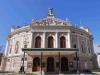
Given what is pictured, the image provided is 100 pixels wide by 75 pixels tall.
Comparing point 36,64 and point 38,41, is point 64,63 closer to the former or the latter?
point 36,64

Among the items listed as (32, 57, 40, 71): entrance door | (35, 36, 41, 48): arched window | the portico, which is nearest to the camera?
the portico

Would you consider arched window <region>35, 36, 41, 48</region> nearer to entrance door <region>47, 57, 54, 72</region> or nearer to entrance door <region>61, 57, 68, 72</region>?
entrance door <region>47, 57, 54, 72</region>

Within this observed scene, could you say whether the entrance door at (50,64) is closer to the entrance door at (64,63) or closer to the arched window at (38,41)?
the entrance door at (64,63)

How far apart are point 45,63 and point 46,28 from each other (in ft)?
23.5

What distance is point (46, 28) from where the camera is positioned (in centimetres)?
3316

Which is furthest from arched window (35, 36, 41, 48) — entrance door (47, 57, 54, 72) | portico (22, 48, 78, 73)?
entrance door (47, 57, 54, 72)

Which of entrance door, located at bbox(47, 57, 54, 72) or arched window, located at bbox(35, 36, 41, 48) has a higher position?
arched window, located at bbox(35, 36, 41, 48)

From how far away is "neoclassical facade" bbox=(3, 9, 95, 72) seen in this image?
3109 cm

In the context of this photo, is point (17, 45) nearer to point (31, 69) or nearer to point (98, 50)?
point (31, 69)

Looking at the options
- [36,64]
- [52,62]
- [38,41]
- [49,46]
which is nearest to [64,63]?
[52,62]

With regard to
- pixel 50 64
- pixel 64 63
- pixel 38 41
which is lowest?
pixel 50 64

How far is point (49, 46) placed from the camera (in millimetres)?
32438

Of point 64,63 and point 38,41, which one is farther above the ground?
point 38,41

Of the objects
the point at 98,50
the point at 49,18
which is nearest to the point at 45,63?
the point at 49,18
